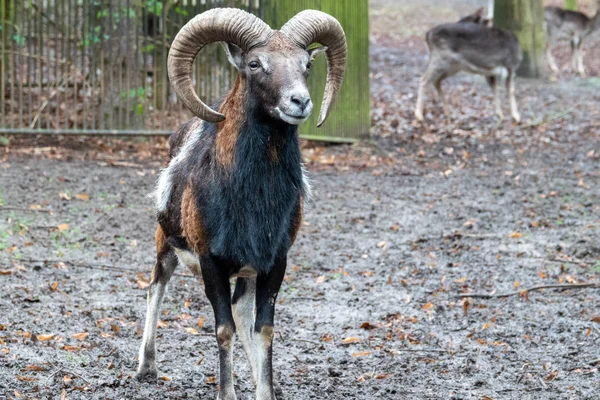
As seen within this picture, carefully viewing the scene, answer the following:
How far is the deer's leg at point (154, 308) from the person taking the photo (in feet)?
20.0

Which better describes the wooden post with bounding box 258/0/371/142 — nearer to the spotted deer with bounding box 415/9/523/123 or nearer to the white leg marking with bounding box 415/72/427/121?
the white leg marking with bounding box 415/72/427/121

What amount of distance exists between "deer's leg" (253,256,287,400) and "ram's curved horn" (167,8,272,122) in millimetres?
985

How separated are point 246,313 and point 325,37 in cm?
184

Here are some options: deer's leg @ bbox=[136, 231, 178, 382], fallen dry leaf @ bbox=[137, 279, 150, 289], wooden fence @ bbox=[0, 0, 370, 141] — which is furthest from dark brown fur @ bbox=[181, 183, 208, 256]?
wooden fence @ bbox=[0, 0, 370, 141]

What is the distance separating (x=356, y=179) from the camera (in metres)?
12.7

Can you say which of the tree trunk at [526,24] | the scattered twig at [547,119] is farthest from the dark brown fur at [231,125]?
the tree trunk at [526,24]

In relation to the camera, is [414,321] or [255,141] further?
[414,321]

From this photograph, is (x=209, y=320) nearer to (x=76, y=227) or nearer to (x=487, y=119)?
(x=76, y=227)

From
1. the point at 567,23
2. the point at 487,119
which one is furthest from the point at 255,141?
the point at 567,23

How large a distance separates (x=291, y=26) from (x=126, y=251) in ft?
13.2

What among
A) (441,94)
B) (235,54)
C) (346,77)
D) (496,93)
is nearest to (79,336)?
(235,54)

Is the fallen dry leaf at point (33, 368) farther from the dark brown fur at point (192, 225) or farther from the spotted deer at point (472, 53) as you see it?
the spotted deer at point (472, 53)

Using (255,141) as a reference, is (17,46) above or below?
above

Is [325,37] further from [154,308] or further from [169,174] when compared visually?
[154,308]
